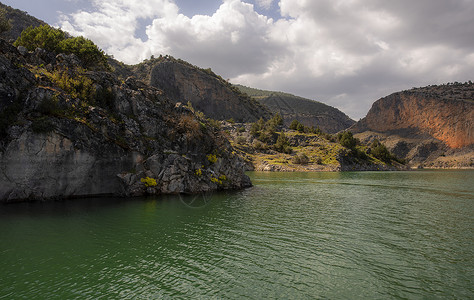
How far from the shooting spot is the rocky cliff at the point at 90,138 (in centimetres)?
3734

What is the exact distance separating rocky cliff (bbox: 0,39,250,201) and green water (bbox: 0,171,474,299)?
5.83m

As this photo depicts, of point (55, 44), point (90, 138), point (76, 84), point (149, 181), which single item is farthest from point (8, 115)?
point (55, 44)

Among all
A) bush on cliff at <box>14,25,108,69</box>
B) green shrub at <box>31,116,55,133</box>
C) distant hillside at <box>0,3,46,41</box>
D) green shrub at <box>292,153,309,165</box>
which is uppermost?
distant hillside at <box>0,3,46,41</box>

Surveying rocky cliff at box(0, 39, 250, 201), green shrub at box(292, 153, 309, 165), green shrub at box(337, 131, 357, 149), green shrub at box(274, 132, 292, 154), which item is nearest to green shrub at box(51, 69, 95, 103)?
rocky cliff at box(0, 39, 250, 201)

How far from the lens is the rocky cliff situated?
37344mm

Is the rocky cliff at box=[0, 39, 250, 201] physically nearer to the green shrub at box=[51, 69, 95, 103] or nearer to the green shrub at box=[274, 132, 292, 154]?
the green shrub at box=[51, 69, 95, 103]

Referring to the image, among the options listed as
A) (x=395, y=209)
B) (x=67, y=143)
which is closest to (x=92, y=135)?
(x=67, y=143)

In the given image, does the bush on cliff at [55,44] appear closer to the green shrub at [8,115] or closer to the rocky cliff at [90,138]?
the rocky cliff at [90,138]

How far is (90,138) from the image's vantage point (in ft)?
141

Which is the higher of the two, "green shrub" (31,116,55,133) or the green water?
"green shrub" (31,116,55,133)

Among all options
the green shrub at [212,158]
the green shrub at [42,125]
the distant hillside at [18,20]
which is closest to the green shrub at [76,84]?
the green shrub at [42,125]

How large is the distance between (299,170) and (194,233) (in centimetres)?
12711

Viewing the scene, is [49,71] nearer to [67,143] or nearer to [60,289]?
[67,143]

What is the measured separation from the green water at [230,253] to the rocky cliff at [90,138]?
5830 mm
